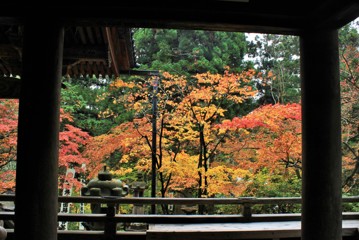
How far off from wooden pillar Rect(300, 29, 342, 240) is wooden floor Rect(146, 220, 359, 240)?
1470 millimetres

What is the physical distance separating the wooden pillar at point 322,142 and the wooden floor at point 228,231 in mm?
1470

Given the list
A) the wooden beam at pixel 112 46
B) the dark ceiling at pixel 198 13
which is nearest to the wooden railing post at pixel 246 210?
the wooden beam at pixel 112 46

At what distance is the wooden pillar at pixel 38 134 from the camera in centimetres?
259

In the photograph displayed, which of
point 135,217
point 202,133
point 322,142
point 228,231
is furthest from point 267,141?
point 322,142

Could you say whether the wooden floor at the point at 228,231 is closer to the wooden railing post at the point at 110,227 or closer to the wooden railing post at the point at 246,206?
the wooden railing post at the point at 246,206

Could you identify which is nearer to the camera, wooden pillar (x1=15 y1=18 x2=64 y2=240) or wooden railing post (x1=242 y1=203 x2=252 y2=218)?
wooden pillar (x1=15 y1=18 x2=64 y2=240)

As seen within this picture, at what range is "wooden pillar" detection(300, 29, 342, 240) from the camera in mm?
2842

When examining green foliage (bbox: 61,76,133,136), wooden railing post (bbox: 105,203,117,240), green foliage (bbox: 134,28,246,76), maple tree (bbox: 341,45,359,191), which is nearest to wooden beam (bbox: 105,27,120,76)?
wooden railing post (bbox: 105,203,117,240)

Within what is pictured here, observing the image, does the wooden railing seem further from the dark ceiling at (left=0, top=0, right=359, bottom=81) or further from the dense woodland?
the dense woodland

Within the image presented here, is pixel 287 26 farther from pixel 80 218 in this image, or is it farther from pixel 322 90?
pixel 80 218

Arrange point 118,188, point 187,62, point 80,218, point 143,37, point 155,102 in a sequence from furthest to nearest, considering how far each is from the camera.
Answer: point 143,37 < point 187,62 < point 155,102 < point 118,188 < point 80,218

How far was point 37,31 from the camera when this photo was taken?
270cm

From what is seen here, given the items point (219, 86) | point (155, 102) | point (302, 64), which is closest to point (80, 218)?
point (302, 64)

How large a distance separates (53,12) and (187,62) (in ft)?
32.6
